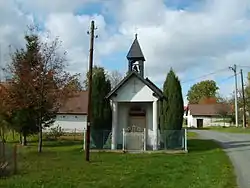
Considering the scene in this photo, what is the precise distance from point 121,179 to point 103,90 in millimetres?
16441

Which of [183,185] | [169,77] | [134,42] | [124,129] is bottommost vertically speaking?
[183,185]

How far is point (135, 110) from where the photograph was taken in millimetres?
31391

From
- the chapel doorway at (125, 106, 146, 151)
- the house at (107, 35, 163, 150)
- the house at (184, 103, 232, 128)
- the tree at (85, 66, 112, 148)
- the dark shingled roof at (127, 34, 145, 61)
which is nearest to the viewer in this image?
the chapel doorway at (125, 106, 146, 151)

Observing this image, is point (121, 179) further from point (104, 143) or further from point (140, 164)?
point (104, 143)

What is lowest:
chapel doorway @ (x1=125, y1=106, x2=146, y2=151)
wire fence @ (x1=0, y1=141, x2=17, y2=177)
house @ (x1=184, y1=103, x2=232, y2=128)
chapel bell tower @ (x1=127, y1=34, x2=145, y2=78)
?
wire fence @ (x1=0, y1=141, x2=17, y2=177)

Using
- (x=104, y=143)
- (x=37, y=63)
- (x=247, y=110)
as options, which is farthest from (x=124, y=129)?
(x=247, y=110)

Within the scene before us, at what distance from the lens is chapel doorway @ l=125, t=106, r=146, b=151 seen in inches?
1126

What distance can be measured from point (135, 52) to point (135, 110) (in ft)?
14.4

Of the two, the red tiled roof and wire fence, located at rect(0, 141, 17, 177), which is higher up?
the red tiled roof

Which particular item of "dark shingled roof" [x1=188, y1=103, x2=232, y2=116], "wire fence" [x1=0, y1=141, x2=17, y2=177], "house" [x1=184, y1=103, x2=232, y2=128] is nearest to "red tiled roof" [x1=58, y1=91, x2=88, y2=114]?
"dark shingled roof" [x1=188, y1=103, x2=232, y2=116]

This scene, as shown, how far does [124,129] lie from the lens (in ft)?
95.4

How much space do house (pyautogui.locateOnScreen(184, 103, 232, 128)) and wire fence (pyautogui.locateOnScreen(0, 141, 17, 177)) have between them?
73133mm

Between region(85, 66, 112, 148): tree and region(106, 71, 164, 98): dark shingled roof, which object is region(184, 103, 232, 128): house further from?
region(106, 71, 164, 98): dark shingled roof

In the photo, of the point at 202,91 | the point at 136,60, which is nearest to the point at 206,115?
the point at 202,91
